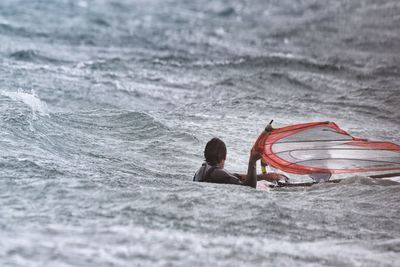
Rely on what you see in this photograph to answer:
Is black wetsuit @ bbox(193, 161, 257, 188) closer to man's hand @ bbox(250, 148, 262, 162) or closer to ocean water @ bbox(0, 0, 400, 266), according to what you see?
ocean water @ bbox(0, 0, 400, 266)

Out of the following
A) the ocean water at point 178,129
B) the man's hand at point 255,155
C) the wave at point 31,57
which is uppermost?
the man's hand at point 255,155

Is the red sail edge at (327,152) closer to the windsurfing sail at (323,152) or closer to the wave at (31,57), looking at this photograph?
the windsurfing sail at (323,152)

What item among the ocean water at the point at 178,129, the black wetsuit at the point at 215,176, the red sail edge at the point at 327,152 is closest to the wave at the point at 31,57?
the ocean water at the point at 178,129

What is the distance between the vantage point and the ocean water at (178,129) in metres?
5.10

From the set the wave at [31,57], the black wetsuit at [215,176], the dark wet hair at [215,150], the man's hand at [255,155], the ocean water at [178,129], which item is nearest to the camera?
the ocean water at [178,129]

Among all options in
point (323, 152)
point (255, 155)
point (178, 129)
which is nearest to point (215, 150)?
point (255, 155)

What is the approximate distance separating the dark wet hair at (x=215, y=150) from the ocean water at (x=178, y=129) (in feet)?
0.90

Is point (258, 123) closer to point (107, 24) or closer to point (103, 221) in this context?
point (103, 221)

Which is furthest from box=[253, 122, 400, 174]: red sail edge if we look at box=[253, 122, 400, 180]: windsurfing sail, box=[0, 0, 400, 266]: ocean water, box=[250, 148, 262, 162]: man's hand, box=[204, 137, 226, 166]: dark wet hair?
box=[204, 137, 226, 166]: dark wet hair

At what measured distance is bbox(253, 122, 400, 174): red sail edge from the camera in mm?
7520

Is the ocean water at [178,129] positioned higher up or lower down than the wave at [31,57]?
higher up

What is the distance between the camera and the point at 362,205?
6.43 metres

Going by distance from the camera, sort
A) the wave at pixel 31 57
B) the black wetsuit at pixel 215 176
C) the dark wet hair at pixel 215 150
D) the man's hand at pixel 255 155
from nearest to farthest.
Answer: the dark wet hair at pixel 215 150, the black wetsuit at pixel 215 176, the man's hand at pixel 255 155, the wave at pixel 31 57

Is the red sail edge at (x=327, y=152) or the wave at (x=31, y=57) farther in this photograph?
the wave at (x=31, y=57)
